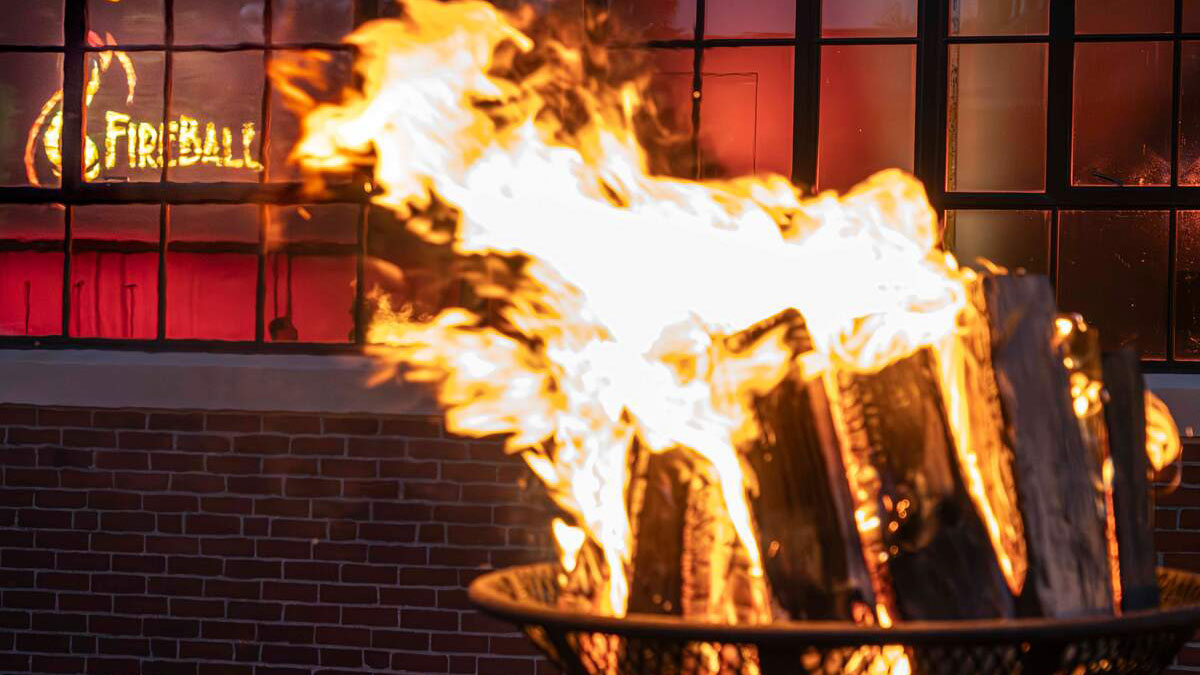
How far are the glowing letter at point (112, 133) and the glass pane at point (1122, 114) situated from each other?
3.35 m

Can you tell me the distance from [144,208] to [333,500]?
132 cm

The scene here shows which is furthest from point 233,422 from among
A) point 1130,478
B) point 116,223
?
point 1130,478

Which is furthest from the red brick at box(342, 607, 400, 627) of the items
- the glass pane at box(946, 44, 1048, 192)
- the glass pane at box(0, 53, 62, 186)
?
the glass pane at box(946, 44, 1048, 192)

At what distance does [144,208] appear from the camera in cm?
549

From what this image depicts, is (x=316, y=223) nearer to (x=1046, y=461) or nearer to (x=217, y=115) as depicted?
(x=217, y=115)

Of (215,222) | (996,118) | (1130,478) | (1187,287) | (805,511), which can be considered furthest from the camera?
(215,222)

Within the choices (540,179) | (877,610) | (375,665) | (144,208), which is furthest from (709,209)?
(144,208)

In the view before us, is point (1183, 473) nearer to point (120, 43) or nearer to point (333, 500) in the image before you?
point (333, 500)

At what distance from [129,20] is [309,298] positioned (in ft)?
4.03

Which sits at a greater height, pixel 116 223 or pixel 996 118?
pixel 996 118

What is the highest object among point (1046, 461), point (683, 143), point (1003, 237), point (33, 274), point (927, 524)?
point (683, 143)

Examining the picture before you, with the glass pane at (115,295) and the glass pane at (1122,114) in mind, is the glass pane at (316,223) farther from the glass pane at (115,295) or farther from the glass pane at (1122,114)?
the glass pane at (1122,114)

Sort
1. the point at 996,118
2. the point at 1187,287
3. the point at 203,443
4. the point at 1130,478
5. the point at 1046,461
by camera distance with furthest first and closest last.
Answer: the point at 203,443, the point at 996,118, the point at 1187,287, the point at 1130,478, the point at 1046,461

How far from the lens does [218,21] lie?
5.44 meters
